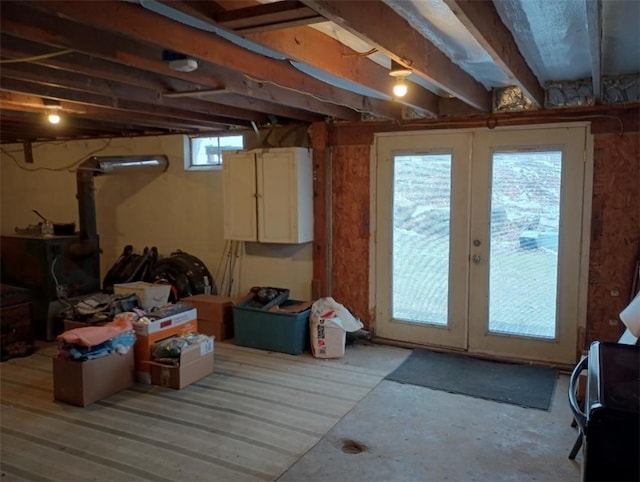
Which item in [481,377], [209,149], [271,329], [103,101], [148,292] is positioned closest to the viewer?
[103,101]

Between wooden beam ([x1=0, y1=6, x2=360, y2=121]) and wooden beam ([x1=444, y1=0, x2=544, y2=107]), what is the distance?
1570mm

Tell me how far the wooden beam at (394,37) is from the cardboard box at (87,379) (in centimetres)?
284

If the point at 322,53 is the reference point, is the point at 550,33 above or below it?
above

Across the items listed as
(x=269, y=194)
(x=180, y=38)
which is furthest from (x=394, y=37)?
(x=269, y=194)

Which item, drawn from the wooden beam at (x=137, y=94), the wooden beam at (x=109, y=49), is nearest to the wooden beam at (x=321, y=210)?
the wooden beam at (x=137, y=94)

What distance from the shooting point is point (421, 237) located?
4660mm

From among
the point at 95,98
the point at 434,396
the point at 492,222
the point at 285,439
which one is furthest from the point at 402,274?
the point at 95,98

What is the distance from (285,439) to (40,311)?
3.31 metres

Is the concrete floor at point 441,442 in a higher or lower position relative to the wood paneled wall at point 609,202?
lower

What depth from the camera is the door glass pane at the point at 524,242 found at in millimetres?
4129

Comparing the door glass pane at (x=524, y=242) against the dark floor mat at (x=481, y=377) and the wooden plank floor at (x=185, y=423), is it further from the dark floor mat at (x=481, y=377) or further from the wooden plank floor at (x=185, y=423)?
the wooden plank floor at (x=185, y=423)

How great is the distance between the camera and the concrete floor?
2.68 meters

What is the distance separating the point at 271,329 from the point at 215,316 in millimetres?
705

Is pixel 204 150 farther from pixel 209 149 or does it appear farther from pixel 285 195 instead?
pixel 285 195
